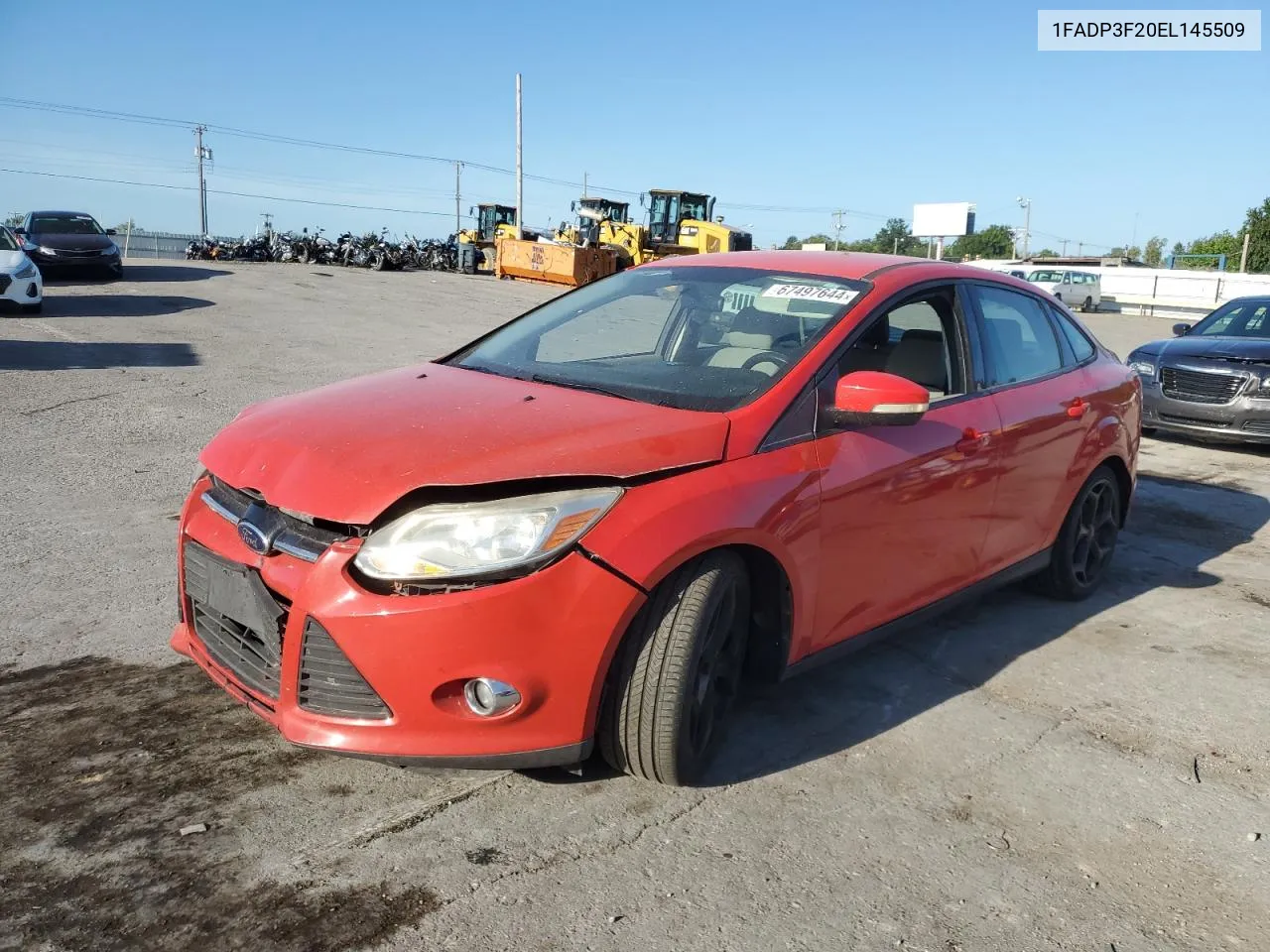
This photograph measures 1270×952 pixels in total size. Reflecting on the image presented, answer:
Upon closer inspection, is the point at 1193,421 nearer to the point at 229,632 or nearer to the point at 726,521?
the point at 726,521

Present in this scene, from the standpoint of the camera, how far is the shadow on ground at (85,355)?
425 inches

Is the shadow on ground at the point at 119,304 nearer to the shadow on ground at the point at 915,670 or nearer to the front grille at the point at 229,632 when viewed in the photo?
the front grille at the point at 229,632

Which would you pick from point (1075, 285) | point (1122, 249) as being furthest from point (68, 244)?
point (1122, 249)

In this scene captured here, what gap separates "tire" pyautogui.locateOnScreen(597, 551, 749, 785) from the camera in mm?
2734

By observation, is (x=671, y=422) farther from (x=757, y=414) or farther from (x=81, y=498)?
(x=81, y=498)

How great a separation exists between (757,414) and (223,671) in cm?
173

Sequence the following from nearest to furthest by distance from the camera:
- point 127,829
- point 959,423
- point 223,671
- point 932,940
→ point 932,940 → point 127,829 → point 223,671 → point 959,423

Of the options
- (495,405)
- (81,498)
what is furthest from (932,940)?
(81,498)

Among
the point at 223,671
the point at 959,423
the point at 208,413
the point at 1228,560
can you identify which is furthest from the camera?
the point at 208,413

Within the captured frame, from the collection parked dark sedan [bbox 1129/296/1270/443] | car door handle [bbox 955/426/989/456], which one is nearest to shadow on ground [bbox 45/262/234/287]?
parked dark sedan [bbox 1129/296/1270/443]

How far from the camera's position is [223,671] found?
9.62 feet

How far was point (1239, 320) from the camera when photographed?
10461 millimetres

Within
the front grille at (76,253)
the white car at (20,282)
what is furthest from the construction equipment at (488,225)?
the white car at (20,282)

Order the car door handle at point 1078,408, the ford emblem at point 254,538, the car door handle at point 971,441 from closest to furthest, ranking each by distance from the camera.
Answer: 1. the ford emblem at point 254,538
2. the car door handle at point 971,441
3. the car door handle at point 1078,408
